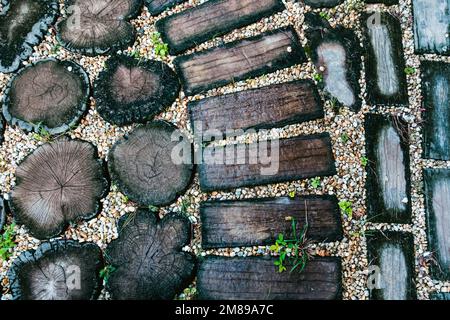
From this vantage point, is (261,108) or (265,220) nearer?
(265,220)

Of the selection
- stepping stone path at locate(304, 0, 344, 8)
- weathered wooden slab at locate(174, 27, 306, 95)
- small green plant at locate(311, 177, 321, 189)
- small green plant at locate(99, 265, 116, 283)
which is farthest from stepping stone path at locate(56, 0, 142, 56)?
small green plant at locate(311, 177, 321, 189)

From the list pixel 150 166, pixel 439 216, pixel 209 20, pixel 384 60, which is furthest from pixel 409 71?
pixel 150 166

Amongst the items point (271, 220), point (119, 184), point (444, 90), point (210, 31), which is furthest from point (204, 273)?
point (444, 90)

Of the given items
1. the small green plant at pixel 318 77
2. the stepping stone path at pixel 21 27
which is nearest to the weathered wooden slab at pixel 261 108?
the small green plant at pixel 318 77

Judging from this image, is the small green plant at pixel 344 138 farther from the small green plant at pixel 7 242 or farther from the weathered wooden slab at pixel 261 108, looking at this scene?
the small green plant at pixel 7 242

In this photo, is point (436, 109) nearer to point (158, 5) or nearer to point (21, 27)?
point (158, 5)

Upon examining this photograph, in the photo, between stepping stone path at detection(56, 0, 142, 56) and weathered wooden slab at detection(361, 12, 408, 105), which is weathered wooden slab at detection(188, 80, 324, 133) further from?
stepping stone path at detection(56, 0, 142, 56)
